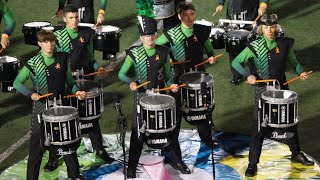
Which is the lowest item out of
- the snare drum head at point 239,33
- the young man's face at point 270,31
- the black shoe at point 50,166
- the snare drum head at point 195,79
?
the black shoe at point 50,166

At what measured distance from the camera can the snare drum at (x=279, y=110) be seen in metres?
10.7

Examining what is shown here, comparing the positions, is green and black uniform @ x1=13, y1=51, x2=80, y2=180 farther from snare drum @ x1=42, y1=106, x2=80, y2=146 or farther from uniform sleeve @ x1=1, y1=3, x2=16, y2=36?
uniform sleeve @ x1=1, y1=3, x2=16, y2=36

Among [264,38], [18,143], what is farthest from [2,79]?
[264,38]

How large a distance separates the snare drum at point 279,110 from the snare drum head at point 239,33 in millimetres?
2806

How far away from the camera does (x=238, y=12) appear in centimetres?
1498

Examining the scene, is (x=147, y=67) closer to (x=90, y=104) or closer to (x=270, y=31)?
(x=90, y=104)

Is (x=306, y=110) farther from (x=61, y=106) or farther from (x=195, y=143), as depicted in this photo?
(x=61, y=106)

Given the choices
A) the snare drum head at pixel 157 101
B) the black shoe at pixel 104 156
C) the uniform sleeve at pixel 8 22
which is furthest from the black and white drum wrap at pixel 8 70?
the snare drum head at pixel 157 101

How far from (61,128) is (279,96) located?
2.55m

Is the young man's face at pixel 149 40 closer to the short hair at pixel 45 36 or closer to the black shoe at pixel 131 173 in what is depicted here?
the short hair at pixel 45 36

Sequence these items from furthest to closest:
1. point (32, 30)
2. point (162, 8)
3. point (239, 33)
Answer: point (162, 8), point (32, 30), point (239, 33)

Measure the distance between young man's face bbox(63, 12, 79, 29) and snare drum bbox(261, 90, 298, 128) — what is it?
2.57 m

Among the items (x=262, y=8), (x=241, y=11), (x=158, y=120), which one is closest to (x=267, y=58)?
(x=158, y=120)

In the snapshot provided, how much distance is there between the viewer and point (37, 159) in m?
11.0
